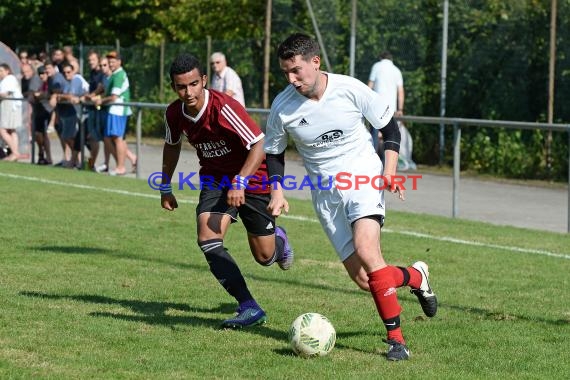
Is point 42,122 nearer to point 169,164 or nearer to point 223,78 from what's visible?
point 223,78

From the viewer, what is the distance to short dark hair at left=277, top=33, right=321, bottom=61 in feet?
22.6

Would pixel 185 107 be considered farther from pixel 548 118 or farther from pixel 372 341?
pixel 548 118

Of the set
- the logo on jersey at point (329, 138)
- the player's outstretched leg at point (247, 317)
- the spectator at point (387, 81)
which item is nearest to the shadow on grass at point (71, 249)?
the player's outstretched leg at point (247, 317)

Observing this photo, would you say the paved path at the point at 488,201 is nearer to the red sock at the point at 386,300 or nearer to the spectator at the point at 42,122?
the spectator at the point at 42,122

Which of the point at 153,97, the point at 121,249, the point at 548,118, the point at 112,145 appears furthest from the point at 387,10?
the point at 121,249

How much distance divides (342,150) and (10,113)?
631 inches

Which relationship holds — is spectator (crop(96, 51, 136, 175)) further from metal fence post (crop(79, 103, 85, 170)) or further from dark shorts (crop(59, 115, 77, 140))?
dark shorts (crop(59, 115, 77, 140))

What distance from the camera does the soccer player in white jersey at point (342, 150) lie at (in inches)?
271

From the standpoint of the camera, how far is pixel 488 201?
1579 centimetres

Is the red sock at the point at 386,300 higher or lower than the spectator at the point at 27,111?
lower

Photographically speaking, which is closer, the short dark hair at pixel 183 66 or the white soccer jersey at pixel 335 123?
the white soccer jersey at pixel 335 123

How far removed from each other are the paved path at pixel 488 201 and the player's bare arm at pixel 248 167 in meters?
7.07

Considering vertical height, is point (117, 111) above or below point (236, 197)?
above

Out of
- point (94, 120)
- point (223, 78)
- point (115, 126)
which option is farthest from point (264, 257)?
point (94, 120)
